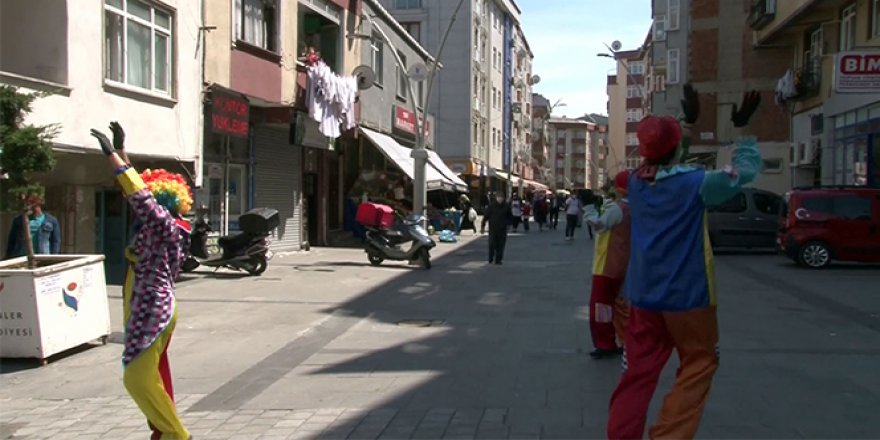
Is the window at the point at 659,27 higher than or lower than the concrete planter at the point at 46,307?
higher

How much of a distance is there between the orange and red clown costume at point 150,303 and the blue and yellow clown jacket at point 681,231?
2.75m

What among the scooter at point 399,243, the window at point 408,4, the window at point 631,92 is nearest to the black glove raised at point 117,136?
the scooter at point 399,243

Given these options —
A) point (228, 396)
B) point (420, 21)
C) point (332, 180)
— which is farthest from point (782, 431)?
point (420, 21)

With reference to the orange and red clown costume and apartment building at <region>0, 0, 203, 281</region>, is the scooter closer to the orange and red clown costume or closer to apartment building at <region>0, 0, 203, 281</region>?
apartment building at <region>0, 0, 203, 281</region>

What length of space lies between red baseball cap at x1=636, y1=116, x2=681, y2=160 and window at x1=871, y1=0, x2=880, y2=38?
20.4 metres

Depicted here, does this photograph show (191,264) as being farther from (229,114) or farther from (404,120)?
(404,120)

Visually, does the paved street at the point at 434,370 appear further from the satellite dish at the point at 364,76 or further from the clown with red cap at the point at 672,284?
the satellite dish at the point at 364,76

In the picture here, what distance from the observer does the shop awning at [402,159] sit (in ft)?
82.3

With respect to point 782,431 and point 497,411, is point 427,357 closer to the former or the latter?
point 497,411

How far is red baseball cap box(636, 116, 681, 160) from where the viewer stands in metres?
4.43

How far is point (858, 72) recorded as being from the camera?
11.9 metres

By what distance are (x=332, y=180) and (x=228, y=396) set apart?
64.3ft

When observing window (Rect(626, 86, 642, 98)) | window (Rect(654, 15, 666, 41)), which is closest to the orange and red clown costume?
window (Rect(654, 15, 666, 41))

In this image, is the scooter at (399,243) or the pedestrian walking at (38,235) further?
the scooter at (399,243)
